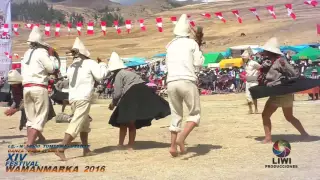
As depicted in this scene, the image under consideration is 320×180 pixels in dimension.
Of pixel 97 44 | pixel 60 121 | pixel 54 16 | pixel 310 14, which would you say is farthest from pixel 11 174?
pixel 54 16

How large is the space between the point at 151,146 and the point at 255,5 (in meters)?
76.3

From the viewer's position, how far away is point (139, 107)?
798cm

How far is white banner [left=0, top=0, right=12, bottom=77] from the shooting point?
18.7 meters

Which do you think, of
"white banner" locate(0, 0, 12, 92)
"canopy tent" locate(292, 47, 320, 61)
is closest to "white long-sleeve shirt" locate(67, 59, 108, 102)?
"white banner" locate(0, 0, 12, 92)

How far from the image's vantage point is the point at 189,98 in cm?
722

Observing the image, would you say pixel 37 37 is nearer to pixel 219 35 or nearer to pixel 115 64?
pixel 115 64

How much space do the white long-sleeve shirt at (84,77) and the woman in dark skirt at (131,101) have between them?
1.59 feet

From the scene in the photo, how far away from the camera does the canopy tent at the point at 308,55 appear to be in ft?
97.0

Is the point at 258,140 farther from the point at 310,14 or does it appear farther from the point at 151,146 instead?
the point at 310,14

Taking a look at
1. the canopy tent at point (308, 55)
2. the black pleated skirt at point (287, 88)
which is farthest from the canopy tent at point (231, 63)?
the black pleated skirt at point (287, 88)

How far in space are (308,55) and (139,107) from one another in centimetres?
2363

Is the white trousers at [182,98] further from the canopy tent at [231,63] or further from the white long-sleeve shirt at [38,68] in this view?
the canopy tent at [231,63]

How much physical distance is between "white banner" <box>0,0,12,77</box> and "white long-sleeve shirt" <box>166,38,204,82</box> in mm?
12682

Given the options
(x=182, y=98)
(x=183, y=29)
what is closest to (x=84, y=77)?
(x=182, y=98)
